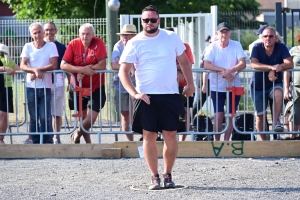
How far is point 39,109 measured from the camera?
36.3 feet

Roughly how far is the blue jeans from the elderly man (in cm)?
50

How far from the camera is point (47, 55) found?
36.1ft

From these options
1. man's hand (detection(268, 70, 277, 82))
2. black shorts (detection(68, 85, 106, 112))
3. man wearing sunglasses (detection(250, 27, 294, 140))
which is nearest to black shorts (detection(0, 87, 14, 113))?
black shorts (detection(68, 85, 106, 112))

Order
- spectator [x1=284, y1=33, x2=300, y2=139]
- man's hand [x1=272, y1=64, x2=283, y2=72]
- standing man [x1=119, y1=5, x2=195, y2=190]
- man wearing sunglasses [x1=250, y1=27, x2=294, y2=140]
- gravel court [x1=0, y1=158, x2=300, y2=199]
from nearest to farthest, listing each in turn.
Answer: gravel court [x1=0, y1=158, x2=300, y2=199], standing man [x1=119, y1=5, x2=195, y2=190], man's hand [x1=272, y1=64, x2=283, y2=72], man wearing sunglasses [x1=250, y1=27, x2=294, y2=140], spectator [x1=284, y1=33, x2=300, y2=139]

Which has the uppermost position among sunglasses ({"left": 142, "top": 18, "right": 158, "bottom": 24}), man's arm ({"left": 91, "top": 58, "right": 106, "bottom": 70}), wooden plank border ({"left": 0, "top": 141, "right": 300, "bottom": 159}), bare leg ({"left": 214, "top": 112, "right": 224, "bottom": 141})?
sunglasses ({"left": 142, "top": 18, "right": 158, "bottom": 24})

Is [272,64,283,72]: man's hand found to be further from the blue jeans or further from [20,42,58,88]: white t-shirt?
the blue jeans

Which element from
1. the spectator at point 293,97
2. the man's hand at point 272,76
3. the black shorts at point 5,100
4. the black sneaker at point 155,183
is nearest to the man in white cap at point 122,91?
the black shorts at point 5,100

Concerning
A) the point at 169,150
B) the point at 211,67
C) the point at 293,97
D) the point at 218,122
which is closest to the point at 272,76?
the point at 293,97

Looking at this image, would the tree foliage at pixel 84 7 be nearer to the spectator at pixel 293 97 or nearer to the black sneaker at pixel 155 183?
the spectator at pixel 293 97

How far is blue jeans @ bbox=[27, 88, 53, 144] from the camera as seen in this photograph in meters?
11.0

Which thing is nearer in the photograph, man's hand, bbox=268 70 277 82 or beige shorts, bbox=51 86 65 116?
man's hand, bbox=268 70 277 82

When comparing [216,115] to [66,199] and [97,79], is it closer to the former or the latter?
[97,79]

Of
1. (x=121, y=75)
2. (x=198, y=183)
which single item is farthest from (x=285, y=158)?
(x=121, y=75)

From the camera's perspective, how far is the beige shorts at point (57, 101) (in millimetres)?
11070
